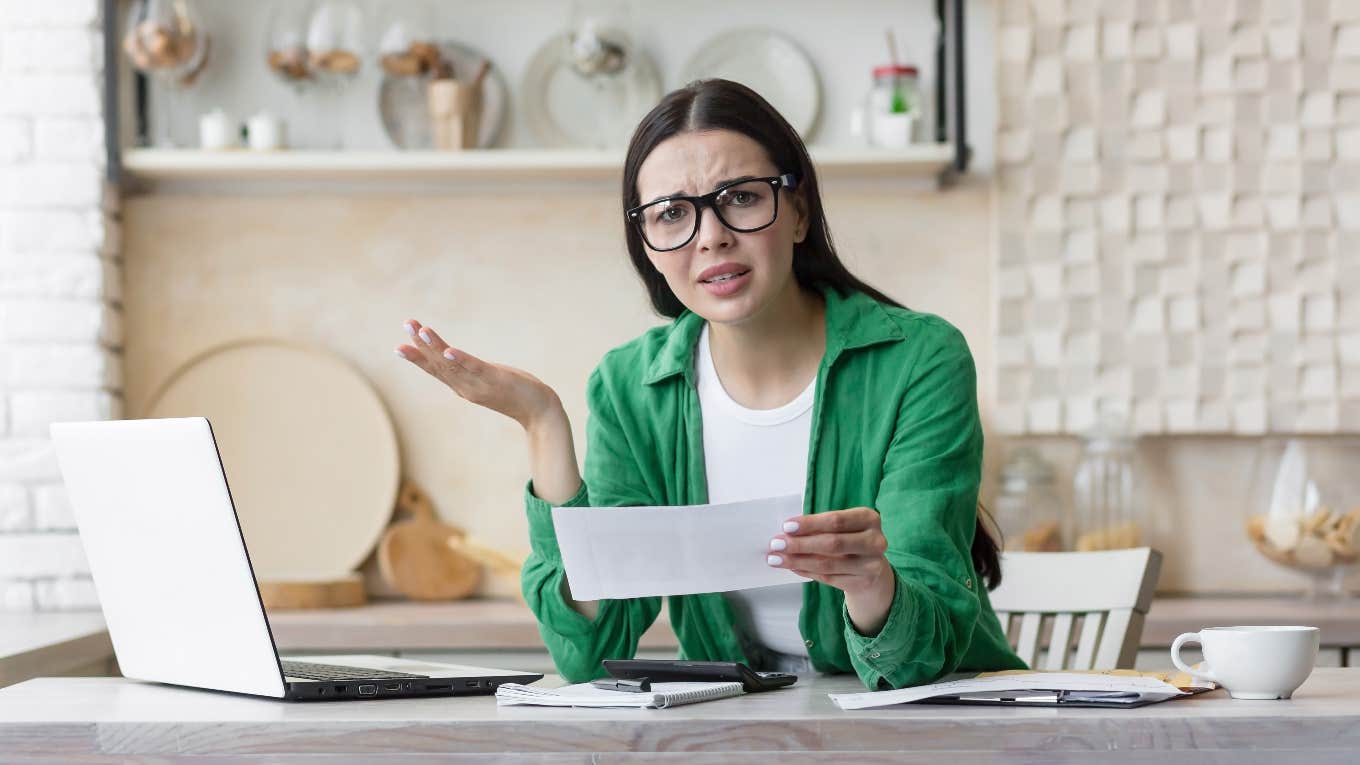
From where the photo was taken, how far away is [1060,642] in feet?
5.96

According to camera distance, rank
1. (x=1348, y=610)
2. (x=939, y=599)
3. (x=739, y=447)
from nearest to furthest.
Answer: (x=939, y=599) < (x=739, y=447) < (x=1348, y=610)

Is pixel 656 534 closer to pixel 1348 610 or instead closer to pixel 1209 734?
pixel 1209 734

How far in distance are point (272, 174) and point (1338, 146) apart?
2127mm

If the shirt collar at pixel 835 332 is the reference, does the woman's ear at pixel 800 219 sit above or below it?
above

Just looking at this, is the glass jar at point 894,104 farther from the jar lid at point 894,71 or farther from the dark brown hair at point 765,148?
the dark brown hair at point 765,148

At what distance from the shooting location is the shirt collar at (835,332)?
1573 millimetres

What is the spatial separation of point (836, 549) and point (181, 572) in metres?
0.59

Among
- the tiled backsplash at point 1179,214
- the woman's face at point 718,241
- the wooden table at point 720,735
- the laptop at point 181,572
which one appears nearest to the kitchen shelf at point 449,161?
the tiled backsplash at point 1179,214

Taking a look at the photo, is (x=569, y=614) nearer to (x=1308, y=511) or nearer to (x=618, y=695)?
(x=618, y=695)

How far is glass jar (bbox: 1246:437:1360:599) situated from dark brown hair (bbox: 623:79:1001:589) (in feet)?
3.87

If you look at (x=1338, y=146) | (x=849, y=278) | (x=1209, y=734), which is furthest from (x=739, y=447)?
(x=1338, y=146)

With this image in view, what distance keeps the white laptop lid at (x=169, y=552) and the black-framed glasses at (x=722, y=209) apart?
0.56m

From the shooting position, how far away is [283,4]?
9.27ft

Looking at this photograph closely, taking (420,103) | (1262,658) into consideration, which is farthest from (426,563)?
(1262,658)
